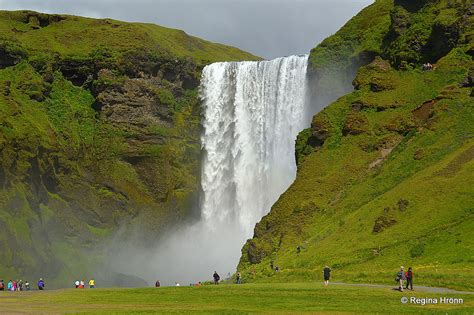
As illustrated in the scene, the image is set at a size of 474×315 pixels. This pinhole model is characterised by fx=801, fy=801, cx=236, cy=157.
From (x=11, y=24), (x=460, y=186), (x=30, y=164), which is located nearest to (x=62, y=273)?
(x=30, y=164)

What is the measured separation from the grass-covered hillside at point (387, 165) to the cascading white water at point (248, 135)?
28.3ft

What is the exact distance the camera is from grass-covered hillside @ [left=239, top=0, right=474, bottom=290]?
6266 cm

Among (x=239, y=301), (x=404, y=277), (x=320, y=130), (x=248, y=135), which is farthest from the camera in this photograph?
(x=248, y=135)

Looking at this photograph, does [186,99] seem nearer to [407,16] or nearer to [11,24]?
[11,24]

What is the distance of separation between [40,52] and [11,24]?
42.9 feet

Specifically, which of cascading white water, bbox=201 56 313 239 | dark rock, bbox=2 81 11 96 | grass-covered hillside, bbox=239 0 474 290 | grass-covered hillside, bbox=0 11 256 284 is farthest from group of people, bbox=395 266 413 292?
dark rock, bbox=2 81 11 96

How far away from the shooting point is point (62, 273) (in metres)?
116

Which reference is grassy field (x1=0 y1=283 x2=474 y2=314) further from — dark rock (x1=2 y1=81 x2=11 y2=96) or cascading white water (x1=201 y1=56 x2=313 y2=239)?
dark rock (x1=2 y1=81 x2=11 y2=96)

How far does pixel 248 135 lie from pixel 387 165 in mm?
44847

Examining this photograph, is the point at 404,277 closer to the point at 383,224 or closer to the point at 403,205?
the point at 383,224

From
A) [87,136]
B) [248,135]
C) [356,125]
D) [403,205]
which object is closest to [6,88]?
[87,136]

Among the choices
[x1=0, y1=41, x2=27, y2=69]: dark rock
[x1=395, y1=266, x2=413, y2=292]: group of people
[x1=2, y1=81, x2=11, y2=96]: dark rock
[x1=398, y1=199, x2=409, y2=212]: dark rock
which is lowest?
[x1=395, y1=266, x2=413, y2=292]: group of people

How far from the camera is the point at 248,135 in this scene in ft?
406

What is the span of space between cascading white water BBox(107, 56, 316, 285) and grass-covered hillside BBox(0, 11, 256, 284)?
4.00 metres
